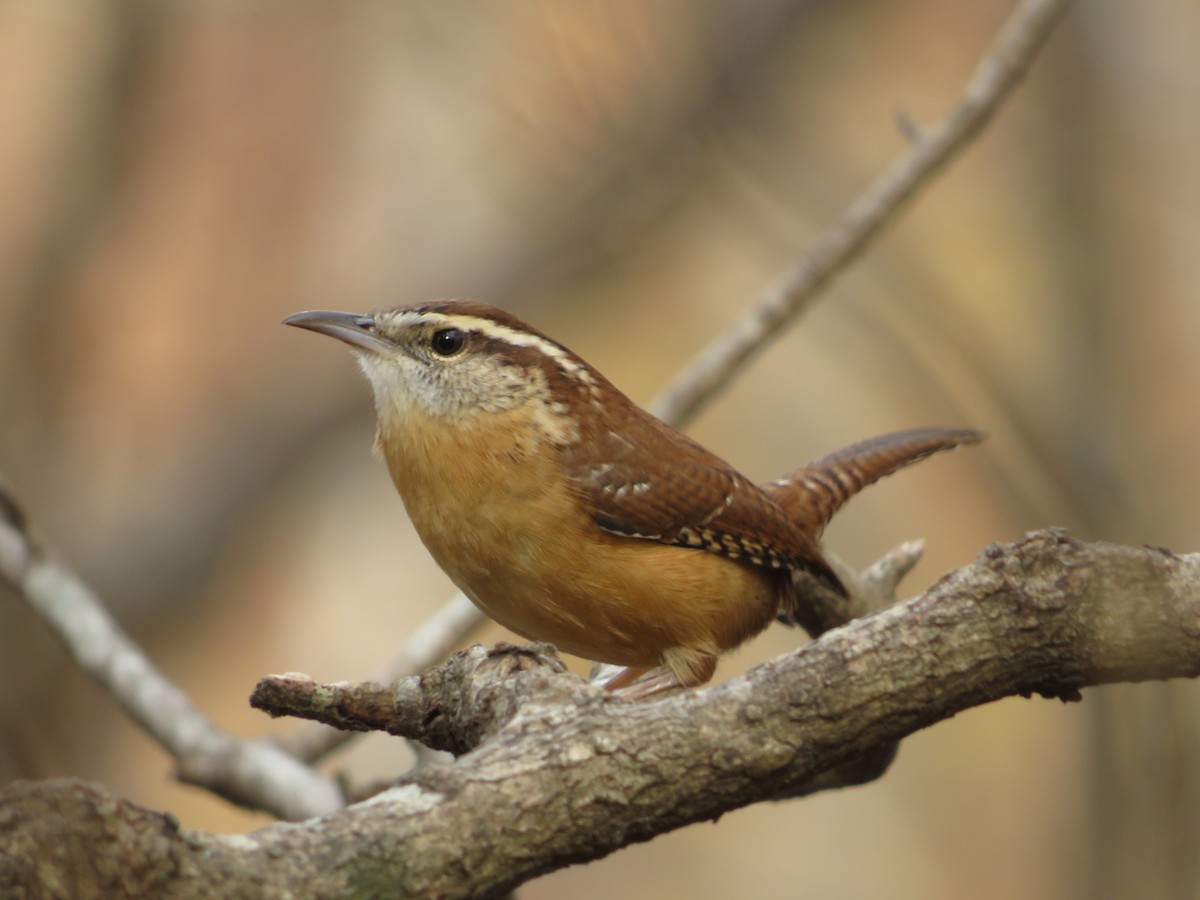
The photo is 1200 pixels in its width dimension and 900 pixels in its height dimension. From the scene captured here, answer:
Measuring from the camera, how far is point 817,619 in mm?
4117

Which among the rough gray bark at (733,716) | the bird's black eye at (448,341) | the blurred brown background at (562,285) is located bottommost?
the rough gray bark at (733,716)

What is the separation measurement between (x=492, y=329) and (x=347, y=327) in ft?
1.31

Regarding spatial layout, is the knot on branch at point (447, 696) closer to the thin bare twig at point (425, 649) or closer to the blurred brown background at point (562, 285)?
the thin bare twig at point (425, 649)

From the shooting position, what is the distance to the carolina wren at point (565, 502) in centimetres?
335

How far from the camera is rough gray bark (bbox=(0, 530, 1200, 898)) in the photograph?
1944 mm

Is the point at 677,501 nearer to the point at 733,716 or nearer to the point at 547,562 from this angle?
the point at 547,562

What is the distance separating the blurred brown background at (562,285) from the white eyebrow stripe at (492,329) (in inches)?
55.6

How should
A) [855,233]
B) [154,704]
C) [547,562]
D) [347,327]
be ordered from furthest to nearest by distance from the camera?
[855,233] < [154,704] < [347,327] < [547,562]

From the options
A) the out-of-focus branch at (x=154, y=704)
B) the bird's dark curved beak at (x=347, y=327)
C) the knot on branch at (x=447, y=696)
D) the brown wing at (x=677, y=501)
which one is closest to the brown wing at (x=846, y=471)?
the brown wing at (x=677, y=501)

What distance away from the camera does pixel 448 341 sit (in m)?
3.71

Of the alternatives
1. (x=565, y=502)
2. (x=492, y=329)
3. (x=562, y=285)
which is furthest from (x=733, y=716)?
(x=562, y=285)

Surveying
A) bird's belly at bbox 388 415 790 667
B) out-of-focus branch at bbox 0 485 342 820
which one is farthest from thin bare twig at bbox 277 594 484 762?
bird's belly at bbox 388 415 790 667

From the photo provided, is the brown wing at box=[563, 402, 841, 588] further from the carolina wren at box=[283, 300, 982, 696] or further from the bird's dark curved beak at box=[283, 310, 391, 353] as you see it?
the bird's dark curved beak at box=[283, 310, 391, 353]

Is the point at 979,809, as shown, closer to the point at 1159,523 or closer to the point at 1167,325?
the point at 1167,325
